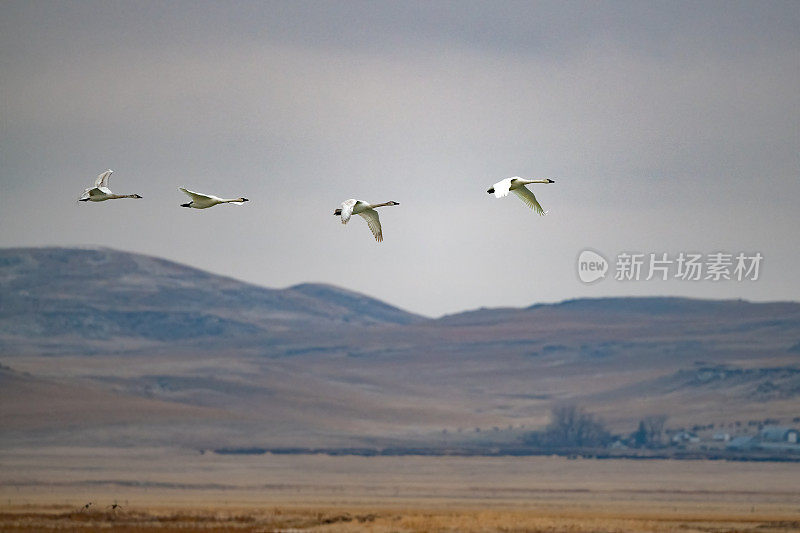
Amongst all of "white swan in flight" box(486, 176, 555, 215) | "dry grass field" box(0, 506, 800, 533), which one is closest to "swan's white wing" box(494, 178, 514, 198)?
"white swan in flight" box(486, 176, 555, 215)

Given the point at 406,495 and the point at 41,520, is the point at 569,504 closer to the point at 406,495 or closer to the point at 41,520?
the point at 406,495

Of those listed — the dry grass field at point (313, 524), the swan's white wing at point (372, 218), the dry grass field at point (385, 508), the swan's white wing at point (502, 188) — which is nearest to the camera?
the swan's white wing at point (502, 188)

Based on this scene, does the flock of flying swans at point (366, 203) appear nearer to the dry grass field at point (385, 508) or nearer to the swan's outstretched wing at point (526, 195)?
the swan's outstretched wing at point (526, 195)

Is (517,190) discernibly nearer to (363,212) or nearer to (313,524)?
(363,212)

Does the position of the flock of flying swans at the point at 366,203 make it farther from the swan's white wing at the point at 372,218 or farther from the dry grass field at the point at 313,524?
the dry grass field at the point at 313,524

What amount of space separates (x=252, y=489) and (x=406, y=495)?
21.1 meters

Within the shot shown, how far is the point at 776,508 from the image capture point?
168 metres

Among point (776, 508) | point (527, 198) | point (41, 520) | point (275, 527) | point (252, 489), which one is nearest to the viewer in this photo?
point (527, 198)

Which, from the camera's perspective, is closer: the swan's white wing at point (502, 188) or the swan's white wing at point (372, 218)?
the swan's white wing at point (502, 188)

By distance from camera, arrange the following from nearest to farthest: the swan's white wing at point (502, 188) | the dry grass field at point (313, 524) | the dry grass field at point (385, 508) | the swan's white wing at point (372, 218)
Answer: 1. the swan's white wing at point (502, 188)
2. the swan's white wing at point (372, 218)
3. the dry grass field at point (313, 524)
4. the dry grass field at point (385, 508)

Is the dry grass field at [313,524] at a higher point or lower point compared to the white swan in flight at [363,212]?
lower

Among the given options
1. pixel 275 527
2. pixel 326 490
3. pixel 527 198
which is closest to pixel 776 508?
pixel 326 490

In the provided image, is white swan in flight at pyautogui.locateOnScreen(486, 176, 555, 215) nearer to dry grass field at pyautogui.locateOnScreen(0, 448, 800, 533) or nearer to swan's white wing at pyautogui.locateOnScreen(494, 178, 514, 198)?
swan's white wing at pyautogui.locateOnScreen(494, 178, 514, 198)

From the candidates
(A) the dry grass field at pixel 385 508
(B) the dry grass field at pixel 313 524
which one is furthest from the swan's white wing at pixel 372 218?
(A) the dry grass field at pixel 385 508
